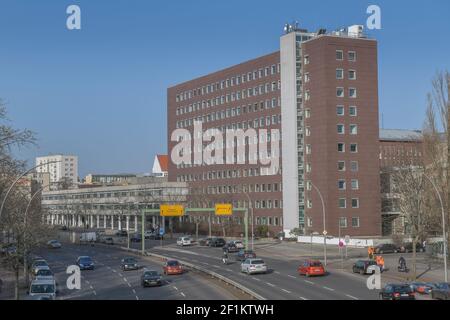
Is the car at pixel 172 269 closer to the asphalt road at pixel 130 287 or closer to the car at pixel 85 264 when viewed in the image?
the asphalt road at pixel 130 287

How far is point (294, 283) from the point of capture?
140 feet

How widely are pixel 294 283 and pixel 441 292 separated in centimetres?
1169

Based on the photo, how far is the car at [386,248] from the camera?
73494mm

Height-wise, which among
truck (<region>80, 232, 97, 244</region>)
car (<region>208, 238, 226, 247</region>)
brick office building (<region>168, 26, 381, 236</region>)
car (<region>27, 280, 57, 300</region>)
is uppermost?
brick office building (<region>168, 26, 381, 236</region>)

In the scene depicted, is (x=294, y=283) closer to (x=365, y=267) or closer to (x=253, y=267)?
(x=253, y=267)

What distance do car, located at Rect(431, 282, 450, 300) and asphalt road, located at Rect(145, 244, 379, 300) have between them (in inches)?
122

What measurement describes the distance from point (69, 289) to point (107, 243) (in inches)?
2214

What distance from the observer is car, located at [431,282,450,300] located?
3246 cm

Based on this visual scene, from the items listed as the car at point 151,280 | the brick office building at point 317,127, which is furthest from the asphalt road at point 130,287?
the brick office building at point 317,127

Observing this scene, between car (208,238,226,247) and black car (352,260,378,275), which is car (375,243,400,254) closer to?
A: car (208,238,226,247)

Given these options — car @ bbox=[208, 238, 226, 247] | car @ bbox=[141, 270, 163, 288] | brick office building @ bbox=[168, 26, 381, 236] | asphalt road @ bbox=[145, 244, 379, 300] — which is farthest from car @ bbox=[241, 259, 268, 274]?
brick office building @ bbox=[168, 26, 381, 236]

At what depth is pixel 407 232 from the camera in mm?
86500

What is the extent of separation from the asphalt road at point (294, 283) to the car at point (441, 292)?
3.09 meters
